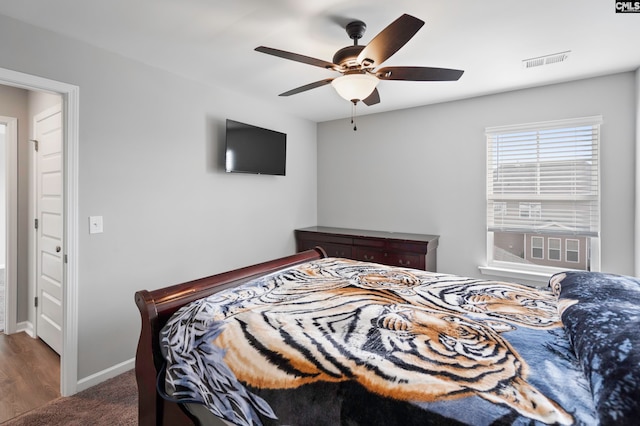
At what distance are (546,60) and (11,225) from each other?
5110mm

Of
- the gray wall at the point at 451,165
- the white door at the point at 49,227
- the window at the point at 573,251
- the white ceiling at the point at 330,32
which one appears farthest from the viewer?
the window at the point at 573,251

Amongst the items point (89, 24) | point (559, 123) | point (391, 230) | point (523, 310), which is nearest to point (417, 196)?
point (391, 230)

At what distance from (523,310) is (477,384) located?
2.60 feet

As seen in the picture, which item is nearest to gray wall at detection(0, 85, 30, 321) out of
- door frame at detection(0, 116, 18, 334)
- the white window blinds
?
door frame at detection(0, 116, 18, 334)

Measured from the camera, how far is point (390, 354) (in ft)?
3.55

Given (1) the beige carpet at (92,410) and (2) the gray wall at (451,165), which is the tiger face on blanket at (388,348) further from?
(2) the gray wall at (451,165)

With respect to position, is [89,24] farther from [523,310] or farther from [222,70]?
[523,310]

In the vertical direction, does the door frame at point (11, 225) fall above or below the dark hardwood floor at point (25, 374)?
above

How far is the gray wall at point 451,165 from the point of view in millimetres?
2760

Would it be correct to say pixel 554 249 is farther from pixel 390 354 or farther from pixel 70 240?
pixel 70 240

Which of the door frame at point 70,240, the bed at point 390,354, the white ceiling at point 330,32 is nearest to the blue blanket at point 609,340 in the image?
the bed at point 390,354

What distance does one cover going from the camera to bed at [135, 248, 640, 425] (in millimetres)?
844

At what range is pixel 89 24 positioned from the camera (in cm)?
200

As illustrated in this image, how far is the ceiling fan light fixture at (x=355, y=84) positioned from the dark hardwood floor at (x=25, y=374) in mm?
2912
